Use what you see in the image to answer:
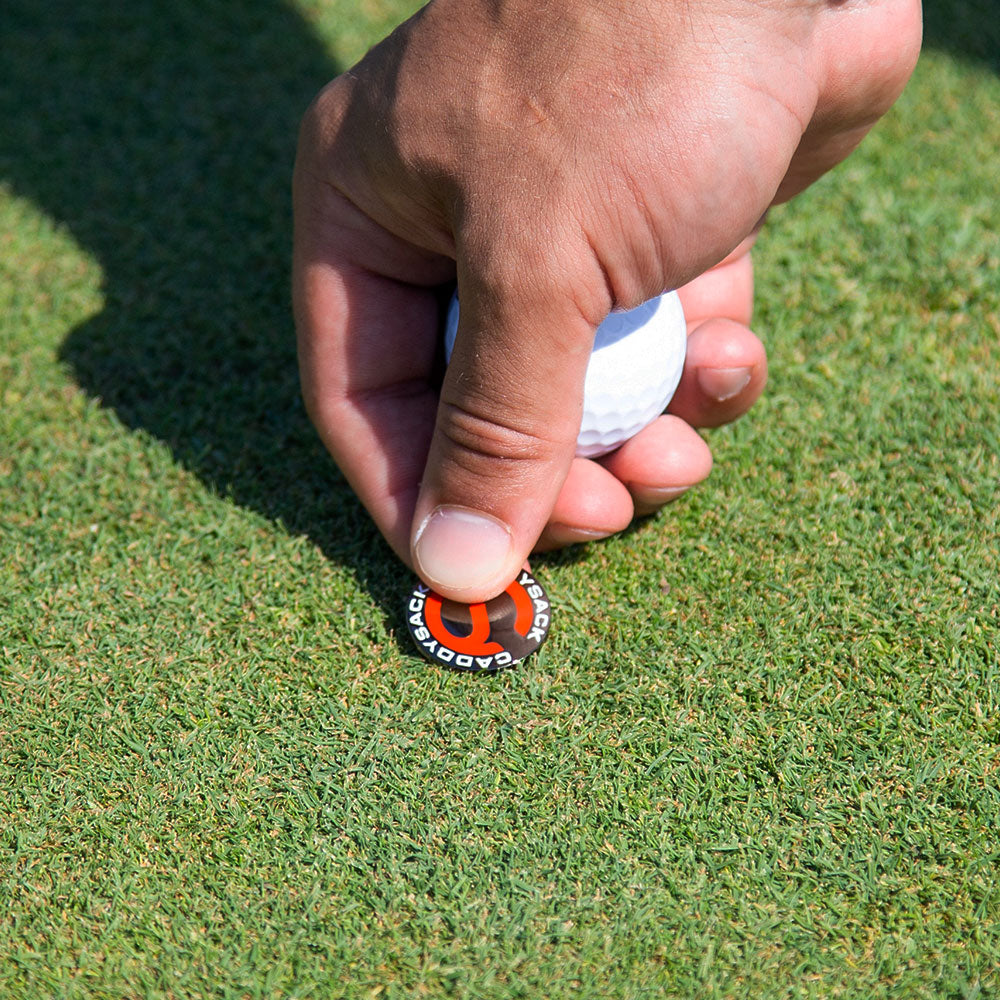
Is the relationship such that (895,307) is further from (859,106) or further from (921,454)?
(859,106)

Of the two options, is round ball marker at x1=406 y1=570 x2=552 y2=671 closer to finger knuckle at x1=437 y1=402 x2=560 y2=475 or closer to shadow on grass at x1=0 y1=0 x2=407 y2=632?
shadow on grass at x1=0 y1=0 x2=407 y2=632

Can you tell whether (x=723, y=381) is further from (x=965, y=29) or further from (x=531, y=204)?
(x=965, y=29)

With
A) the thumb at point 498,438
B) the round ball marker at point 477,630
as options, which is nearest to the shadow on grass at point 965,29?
the thumb at point 498,438

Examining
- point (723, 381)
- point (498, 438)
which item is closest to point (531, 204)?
point (498, 438)

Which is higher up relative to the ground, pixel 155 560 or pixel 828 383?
pixel 828 383

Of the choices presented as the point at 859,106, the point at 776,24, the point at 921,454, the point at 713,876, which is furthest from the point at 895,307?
the point at 713,876

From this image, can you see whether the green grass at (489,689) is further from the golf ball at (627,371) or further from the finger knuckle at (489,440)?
the finger knuckle at (489,440)
